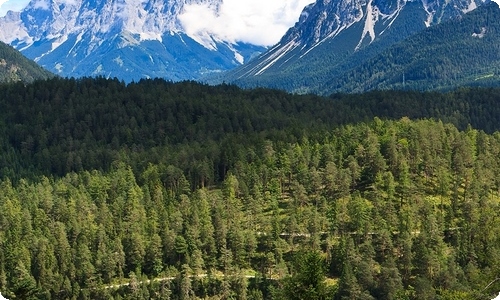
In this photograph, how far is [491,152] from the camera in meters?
162

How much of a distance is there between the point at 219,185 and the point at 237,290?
177 ft

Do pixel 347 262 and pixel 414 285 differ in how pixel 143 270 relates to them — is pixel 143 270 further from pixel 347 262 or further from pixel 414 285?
pixel 414 285

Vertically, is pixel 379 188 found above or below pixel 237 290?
above

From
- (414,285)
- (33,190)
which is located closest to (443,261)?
(414,285)

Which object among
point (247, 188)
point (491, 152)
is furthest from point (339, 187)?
point (491, 152)

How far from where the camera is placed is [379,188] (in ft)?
476

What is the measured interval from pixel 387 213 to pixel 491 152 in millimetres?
46632

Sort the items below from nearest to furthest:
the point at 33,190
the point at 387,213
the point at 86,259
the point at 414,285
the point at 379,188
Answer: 1. the point at 414,285
2. the point at 86,259
3. the point at 387,213
4. the point at 379,188
5. the point at 33,190

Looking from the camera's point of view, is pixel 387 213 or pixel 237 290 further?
pixel 387 213

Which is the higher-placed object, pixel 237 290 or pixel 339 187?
pixel 339 187

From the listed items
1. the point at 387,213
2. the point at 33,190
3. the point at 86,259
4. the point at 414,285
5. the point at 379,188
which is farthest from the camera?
the point at 33,190

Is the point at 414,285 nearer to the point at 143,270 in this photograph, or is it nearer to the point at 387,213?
the point at 387,213

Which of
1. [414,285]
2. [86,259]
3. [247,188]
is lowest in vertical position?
[414,285]

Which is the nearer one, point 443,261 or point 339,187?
point 443,261
